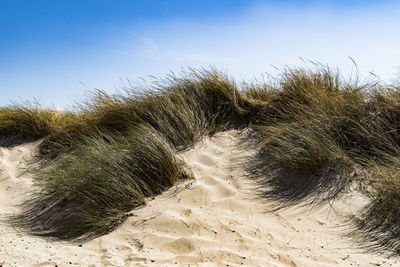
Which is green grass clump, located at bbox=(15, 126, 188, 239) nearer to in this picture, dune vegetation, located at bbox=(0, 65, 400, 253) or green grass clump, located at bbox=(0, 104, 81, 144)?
dune vegetation, located at bbox=(0, 65, 400, 253)

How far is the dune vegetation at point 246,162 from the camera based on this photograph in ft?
11.6

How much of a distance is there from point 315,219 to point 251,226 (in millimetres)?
585

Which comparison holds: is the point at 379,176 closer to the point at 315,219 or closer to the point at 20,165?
the point at 315,219

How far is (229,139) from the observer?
4.85 meters

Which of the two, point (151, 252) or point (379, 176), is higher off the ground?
point (379, 176)

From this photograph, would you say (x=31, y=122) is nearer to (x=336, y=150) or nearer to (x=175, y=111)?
(x=175, y=111)

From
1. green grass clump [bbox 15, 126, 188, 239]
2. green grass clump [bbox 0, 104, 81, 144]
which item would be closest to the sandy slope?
green grass clump [bbox 15, 126, 188, 239]

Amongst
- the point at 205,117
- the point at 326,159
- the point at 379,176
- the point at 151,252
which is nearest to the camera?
the point at 151,252

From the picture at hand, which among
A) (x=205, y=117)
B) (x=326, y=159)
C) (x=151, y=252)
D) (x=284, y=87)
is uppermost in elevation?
(x=284, y=87)

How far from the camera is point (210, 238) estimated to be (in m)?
2.98

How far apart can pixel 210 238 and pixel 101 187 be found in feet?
4.29

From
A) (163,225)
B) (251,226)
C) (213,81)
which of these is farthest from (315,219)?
(213,81)

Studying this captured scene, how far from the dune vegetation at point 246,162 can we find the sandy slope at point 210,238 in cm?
19

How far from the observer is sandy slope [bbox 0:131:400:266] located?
273 cm
